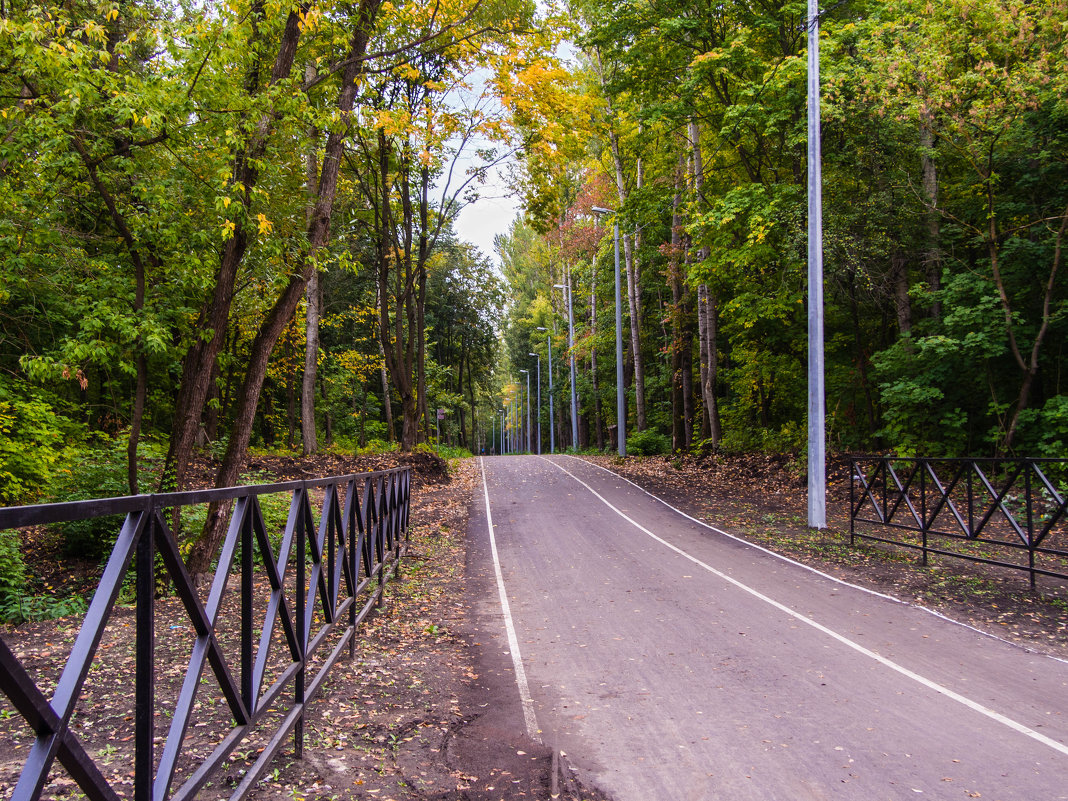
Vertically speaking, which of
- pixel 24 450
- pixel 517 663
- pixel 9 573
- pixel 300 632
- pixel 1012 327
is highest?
pixel 1012 327

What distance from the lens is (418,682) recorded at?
5.44m

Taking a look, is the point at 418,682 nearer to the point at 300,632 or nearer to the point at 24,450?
the point at 300,632

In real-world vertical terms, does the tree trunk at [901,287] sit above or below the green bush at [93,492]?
above

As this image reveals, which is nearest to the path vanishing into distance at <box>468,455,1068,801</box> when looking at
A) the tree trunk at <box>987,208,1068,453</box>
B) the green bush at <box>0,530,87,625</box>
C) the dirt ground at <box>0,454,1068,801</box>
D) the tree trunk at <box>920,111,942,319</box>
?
the dirt ground at <box>0,454,1068,801</box>

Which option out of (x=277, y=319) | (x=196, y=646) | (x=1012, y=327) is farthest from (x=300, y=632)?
(x=1012, y=327)

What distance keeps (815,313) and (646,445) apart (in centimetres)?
1757

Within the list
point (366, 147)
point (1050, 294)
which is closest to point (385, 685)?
point (1050, 294)

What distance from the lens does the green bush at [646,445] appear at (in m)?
30.2

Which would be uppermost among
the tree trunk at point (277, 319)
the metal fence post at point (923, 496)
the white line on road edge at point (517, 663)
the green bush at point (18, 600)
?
the tree trunk at point (277, 319)

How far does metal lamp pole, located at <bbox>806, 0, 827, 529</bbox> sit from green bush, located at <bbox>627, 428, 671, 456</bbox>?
56.0ft

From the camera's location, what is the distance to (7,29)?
5.74m

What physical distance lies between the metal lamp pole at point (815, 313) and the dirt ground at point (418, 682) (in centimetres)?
87

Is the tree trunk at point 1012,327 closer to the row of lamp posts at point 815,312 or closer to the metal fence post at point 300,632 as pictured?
the row of lamp posts at point 815,312

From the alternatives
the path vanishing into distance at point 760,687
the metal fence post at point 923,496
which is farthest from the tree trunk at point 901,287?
the path vanishing into distance at point 760,687
